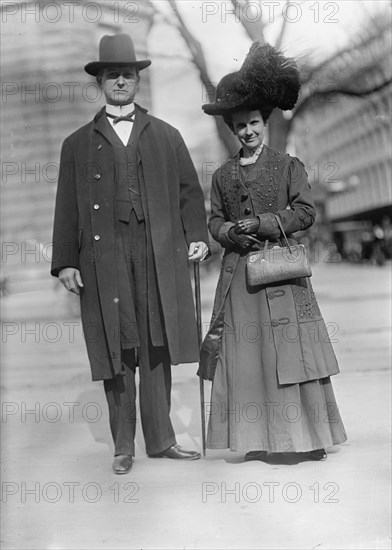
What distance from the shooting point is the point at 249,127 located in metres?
4.05

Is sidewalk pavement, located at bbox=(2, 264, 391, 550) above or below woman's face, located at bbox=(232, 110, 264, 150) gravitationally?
below

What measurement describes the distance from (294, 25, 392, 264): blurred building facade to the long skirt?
928 mm

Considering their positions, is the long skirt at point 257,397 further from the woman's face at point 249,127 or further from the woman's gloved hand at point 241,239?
the woman's face at point 249,127

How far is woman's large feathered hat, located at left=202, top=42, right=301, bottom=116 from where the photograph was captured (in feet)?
12.9

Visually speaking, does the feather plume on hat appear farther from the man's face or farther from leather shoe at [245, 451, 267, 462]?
leather shoe at [245, 451, 267, 462]

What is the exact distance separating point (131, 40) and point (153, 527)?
209cm

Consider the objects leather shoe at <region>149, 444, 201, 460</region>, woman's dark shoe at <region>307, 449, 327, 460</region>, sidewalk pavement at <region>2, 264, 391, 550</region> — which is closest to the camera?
sidewalk pavement at <region>2, 264, 391, 550</region>

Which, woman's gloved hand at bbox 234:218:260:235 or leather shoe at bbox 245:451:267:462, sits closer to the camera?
woman's gloved hand at bbox 234:218:260:235

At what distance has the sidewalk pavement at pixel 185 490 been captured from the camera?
334 cm

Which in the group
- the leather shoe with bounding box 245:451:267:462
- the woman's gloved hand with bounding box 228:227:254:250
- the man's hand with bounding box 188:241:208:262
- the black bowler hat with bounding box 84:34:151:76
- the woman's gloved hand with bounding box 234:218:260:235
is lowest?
the leather shoe with bounding box 245:451:267:462

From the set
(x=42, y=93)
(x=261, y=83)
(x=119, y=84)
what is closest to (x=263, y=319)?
(x=261, y=83)

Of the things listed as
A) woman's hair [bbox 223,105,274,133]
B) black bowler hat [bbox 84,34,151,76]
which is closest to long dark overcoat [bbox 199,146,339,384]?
woman's hair [bbox 223,105,274,133]

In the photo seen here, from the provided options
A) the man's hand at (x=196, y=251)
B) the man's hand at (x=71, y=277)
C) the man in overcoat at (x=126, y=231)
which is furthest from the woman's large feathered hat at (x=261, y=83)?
the man's hand at (x=71, y=277)

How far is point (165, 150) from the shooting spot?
413cm
